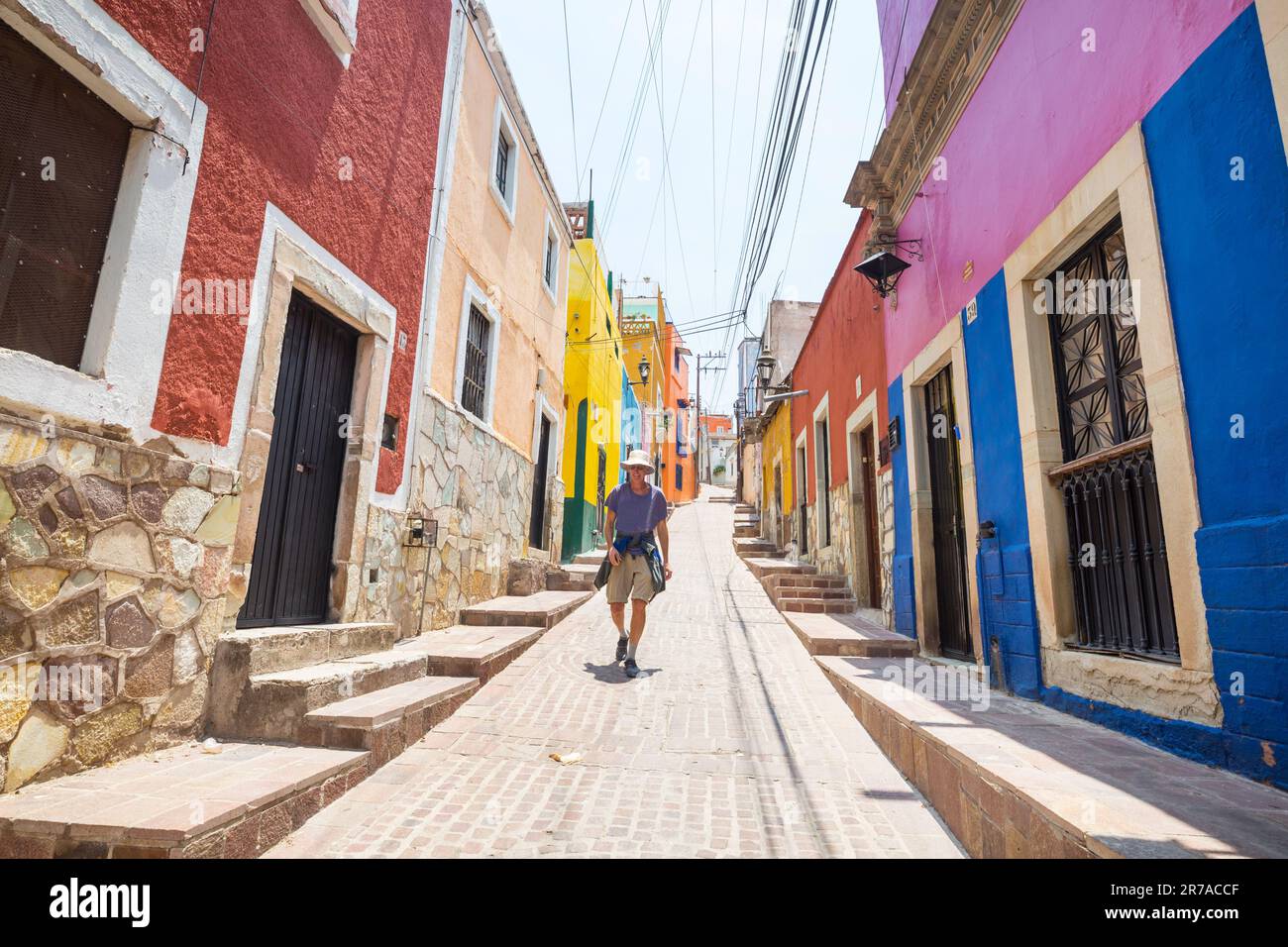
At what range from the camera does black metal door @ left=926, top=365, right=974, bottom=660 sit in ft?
19.7

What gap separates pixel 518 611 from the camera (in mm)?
6660

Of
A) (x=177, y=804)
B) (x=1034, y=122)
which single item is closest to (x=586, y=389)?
(x=1034, y=122)

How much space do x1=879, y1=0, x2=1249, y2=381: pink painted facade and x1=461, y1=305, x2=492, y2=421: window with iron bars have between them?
5098 millimetres

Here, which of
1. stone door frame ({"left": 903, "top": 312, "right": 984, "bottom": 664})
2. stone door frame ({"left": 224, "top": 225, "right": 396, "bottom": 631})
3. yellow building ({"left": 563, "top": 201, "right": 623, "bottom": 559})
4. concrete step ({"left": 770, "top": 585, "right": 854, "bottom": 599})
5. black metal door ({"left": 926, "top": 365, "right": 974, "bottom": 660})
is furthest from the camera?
yellow building ({"left": 563, "top": 201, "right": 623, "bottom": 559})

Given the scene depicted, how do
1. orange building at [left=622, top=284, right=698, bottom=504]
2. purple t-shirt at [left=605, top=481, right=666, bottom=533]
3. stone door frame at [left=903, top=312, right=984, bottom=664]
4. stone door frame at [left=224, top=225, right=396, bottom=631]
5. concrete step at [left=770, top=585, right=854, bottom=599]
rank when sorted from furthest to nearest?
orange building at [left=622, top=284, right=698, bottom=504]
concrete step at [left=770, top=585, right=854, bottom=599]
purple t-shirt at [left=605, top=481, right=666, bottom=533]
stone door frame at [left=903, top=312, right=984, bottom=664]
stone door frame at [left=224, top=225, right=396, bottom=631]

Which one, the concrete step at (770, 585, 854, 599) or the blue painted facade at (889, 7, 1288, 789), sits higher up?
the blue painted facade at (889, 7, 1288, 789)

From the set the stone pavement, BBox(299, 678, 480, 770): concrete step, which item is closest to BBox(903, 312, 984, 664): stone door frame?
the stone pavement

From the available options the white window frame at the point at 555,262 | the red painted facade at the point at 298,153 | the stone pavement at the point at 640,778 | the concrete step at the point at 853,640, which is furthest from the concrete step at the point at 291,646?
the white window frame at the point at 555,262

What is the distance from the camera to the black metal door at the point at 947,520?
19.7ft

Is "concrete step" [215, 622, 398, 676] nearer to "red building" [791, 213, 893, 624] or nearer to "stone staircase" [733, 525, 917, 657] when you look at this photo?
"stone staircase" [733, 525, 917, 657]

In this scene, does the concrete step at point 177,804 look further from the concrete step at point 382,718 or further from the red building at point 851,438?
the red building at point 851,438

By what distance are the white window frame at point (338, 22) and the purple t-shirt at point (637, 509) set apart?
4.05 meters

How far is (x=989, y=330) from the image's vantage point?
4996 millimetres

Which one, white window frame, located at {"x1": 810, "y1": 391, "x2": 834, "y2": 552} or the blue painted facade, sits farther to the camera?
white window frame, located at {"x1": 810, "y1": 391, "x2": 834, "y2": 552}
